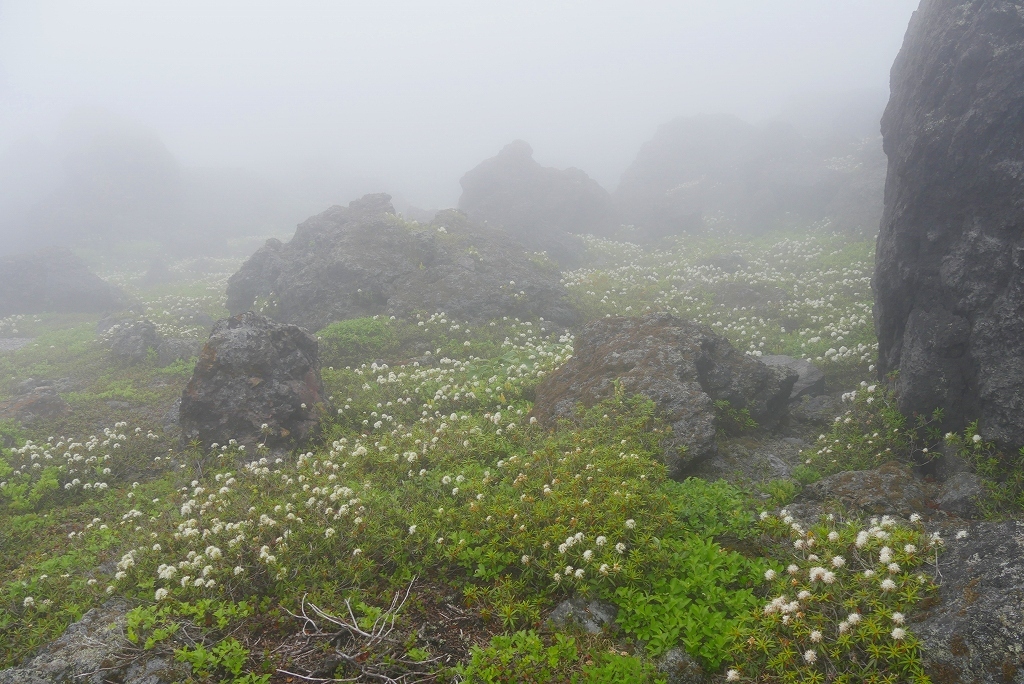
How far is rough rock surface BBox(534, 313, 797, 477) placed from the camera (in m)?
9.03

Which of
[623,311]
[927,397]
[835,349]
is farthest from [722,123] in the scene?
[927,397]

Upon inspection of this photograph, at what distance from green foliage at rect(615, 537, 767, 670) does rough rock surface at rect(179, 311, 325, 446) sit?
27.0 ft

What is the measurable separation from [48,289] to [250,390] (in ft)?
95.6

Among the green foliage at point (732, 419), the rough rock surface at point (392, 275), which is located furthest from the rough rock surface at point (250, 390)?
the green foliage at point (732, 419)

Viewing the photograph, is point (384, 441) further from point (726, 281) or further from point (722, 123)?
point (722, 123)

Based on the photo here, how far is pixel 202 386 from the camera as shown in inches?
452

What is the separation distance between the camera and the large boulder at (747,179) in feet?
106

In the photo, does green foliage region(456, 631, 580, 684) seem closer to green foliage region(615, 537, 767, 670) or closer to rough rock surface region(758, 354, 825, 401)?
green foliage region(615, 537, 767, 670)

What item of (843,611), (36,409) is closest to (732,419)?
(843,611)

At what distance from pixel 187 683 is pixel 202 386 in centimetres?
827

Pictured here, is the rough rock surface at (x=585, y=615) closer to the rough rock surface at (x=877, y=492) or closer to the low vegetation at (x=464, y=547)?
the low vegetation at (x=464, y=547)

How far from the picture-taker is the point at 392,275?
70.8 ft

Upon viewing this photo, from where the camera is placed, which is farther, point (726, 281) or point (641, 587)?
point (726, 281)

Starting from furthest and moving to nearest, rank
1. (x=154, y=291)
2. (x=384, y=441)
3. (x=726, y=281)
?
(x=154, y=291) < (x=726, y=281) < (x=384, y=441)
